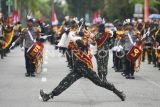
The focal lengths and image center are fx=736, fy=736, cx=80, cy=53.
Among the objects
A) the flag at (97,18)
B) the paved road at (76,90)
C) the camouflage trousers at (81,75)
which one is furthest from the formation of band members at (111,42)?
the paved road at (76,90)

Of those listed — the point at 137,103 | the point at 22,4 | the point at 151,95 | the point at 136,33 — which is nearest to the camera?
the point at 137,103

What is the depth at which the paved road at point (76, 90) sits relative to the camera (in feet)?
53.4

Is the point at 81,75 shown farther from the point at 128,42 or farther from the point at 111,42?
the point at 128,42

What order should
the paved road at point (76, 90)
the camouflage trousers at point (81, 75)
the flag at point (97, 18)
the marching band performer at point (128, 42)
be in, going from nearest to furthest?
the paved road at point (76, 90) → the camouflage trousers at point (81, 75) → the flag at point (97, 18) → the marching band performer at point (128, 42)

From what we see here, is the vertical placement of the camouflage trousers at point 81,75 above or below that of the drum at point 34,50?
above

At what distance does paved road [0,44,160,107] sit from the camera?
16.3 m

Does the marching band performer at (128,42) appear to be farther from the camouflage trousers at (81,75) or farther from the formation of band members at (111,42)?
the camouflage trousers at (81,75)

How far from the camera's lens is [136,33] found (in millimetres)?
23375

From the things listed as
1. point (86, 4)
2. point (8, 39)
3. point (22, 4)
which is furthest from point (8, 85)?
point (86, 4)

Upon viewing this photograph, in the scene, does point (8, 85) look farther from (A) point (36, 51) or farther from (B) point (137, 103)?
(B) point (137, 103)

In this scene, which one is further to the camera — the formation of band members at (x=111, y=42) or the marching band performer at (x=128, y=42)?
the marching band performer at (x=128, y=42)

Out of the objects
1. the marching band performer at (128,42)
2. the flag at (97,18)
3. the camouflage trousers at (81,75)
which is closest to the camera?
the camouflage trousers at (81,75)

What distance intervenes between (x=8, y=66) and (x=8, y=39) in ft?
20.1

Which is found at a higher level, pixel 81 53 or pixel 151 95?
pixel 81 53
